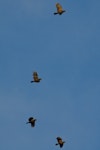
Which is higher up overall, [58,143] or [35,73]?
[35,73]

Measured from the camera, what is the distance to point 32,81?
13788 cm

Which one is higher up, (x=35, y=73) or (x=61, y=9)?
(x=61, y=9)

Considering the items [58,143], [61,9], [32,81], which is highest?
[61,9]

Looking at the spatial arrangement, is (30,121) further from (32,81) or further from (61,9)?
(61,9)

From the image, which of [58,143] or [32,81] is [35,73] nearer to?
[32,81]

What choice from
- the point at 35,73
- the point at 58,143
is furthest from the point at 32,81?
the point at 58,143

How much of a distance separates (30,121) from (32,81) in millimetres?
7523

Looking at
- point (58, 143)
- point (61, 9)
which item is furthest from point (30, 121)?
point (61, 9)

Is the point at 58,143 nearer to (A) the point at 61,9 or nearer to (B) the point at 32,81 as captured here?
(B) the point at 32,81

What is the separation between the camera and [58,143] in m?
142

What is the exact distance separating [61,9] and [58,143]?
24.1 metres

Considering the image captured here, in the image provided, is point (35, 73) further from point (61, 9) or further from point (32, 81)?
point (61, 9)

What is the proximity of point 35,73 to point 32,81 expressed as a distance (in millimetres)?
3448

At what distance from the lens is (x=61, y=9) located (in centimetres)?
14425
